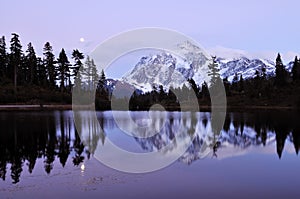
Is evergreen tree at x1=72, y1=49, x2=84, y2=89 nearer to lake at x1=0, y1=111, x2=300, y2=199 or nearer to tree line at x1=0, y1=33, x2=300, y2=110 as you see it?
tree line at x1=0, y1=33, x2=300, y2=110

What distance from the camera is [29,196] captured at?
508 inches

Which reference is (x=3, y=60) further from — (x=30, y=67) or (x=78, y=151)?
(x=78, y=151)

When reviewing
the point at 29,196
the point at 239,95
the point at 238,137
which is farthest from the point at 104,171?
the point at 239,95

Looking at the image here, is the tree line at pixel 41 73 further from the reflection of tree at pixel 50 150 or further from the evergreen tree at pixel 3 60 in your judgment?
the reflection of tree at pixel 50 150

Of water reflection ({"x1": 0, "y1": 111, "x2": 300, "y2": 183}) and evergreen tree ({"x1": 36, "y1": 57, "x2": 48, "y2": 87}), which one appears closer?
water reflection ({"x1": 0, "y1": 111, "x2": 300, "y2": 183})

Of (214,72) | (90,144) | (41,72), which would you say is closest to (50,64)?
(41,72)

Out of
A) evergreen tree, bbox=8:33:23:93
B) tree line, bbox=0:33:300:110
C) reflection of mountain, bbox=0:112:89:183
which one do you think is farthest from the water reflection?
evergreen tree, bbox=8:33:23:93

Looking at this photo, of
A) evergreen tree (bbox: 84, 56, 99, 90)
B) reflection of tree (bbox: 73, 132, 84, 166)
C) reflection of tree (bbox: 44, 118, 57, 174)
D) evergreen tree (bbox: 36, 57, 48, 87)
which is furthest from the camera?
evergreen tree (bbox: 84, 56, 99, 90)

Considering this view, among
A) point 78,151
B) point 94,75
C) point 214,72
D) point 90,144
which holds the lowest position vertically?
point 78,151

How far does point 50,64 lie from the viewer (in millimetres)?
118562

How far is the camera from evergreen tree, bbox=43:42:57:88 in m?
118

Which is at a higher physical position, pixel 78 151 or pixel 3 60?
pixel 3 60

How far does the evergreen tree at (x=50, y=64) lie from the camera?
118 m

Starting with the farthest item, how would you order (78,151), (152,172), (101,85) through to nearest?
(101,85)
(78,151)
(152,172)
